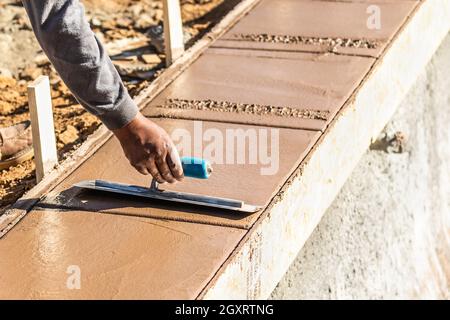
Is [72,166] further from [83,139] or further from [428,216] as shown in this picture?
[428,216]

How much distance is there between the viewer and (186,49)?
6.27m

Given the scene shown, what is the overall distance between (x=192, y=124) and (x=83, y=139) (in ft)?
2.23

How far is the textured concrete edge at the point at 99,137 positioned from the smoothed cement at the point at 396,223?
1.37m

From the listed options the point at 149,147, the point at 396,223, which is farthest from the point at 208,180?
the point at 396,223

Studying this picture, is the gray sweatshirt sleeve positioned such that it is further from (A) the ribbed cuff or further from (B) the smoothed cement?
(B) the smoothed cement

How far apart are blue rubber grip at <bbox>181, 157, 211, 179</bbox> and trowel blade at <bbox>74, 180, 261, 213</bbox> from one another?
9.7 inches

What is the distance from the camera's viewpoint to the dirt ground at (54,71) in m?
5.23

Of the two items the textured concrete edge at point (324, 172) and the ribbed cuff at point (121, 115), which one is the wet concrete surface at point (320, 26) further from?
the ribbed cuff at point (121, 115)

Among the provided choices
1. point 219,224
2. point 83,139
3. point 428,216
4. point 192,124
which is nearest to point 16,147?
point 83,139

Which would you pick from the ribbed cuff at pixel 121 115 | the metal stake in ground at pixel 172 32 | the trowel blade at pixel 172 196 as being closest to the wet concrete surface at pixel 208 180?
the trowel blade at pixel 172 196

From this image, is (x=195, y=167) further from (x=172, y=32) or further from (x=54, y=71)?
(x=54, y=71)

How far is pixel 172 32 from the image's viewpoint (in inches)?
231

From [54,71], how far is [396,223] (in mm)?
2740

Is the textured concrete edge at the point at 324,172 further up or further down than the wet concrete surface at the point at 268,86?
further down
